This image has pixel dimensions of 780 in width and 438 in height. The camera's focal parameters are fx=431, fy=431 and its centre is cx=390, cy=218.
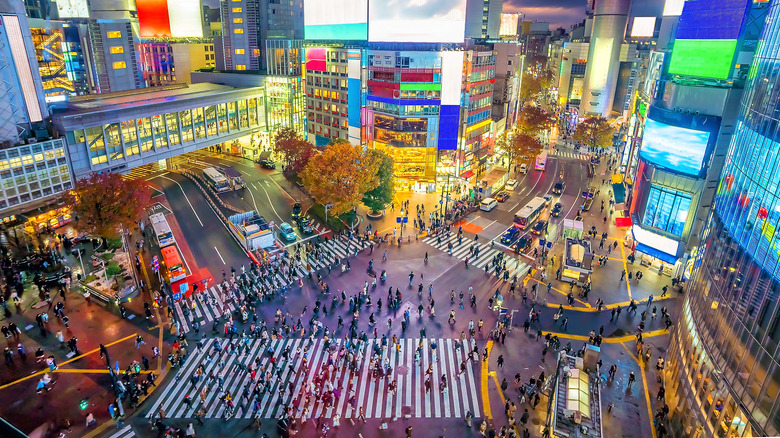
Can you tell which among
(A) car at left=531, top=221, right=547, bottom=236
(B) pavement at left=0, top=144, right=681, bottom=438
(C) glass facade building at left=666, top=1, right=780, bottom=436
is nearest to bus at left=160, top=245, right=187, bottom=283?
(B) pavement at left=0, top=144, right=681, bottom=438

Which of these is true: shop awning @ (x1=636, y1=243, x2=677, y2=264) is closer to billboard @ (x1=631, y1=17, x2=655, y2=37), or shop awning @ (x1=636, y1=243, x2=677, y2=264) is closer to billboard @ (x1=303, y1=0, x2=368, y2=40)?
billboard @ (x1=303, y1=0, x2=368, y2=40)

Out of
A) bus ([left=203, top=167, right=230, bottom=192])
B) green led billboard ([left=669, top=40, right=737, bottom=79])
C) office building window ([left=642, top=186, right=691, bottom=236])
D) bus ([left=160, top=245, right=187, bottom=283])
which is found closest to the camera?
green led billboard ([left=669, top=40, right=737, bottom=79])

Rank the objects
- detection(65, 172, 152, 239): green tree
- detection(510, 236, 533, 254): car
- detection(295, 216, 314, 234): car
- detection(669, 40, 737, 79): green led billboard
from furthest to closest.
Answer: detection(295, 216, 314, 234): car < detection(510, 236, 533, 254): car < detection(65, 172, 152, 239): green tree < detection(669, 40, 737, 79): green led billboard

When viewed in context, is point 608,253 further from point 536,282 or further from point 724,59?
point 724,59

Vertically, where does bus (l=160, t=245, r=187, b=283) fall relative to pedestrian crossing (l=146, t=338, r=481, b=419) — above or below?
above

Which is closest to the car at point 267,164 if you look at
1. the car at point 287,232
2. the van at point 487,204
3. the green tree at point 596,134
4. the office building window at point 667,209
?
the car at point 287,232

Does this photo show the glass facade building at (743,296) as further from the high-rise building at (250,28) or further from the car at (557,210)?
the high-rise building at (250,28)
